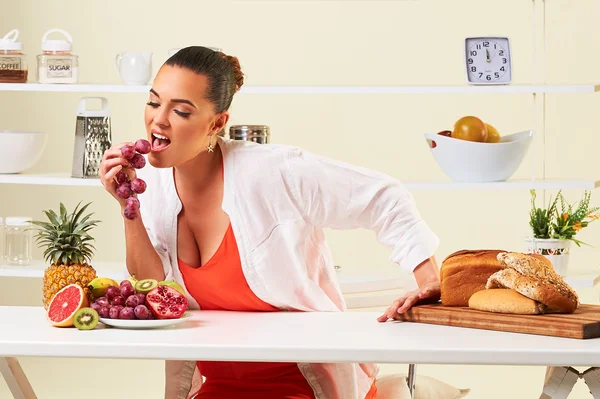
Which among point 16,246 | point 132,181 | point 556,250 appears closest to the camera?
point 132,181

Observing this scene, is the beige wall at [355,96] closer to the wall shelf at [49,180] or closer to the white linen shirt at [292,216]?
the wall shelf at [49,180]

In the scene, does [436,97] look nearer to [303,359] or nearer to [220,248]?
[220,248]

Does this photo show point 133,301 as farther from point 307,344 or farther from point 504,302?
point 504,302

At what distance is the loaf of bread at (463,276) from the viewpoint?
2049 mm

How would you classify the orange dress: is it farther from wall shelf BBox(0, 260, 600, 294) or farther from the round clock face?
the round clock face

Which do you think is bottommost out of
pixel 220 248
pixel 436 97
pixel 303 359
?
pixel 303 359

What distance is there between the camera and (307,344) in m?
1.81

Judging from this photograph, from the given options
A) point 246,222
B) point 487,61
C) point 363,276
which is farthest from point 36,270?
point 246,222

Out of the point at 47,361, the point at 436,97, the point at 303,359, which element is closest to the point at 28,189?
the point at 47,361

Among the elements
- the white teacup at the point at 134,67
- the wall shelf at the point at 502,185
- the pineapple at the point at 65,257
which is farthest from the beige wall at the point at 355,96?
the pineapple at the point at 65,257

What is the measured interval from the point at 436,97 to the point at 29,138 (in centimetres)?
198

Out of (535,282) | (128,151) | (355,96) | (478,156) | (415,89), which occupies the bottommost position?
(535,282)

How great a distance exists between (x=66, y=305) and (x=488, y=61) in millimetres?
2428

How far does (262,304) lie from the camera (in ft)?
7.55
